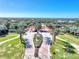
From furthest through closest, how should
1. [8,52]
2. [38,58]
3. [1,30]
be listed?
[1,30] < [8,52] < [38,58]

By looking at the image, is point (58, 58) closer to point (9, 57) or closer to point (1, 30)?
point (9, 57)

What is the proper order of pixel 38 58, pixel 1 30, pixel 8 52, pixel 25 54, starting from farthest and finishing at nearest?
pixel 1 30 → pixel 8 52 → pixel 25 54 → pixel 38 58

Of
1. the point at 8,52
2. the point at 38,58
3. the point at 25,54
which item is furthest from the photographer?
the point at 8,52

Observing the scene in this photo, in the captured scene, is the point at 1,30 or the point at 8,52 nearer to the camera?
the point at 8,52

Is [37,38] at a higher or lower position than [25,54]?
higher

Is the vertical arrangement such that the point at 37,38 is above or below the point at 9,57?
above

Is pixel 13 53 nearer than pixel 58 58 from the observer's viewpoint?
No

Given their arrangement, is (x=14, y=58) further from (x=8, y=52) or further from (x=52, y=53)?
(x=52, y=53)

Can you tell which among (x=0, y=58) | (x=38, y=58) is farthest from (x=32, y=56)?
(x=0, y=58)

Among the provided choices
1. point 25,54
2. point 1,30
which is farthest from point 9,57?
point 1,30
